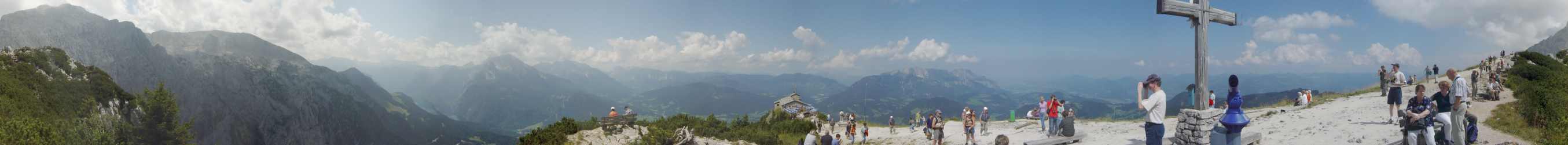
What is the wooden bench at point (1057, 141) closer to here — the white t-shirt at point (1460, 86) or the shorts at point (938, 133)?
the shorts at point (938, 133)

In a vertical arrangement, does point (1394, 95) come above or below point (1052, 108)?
above

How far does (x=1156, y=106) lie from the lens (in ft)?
27.4

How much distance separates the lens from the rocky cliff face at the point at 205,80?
111750 mm

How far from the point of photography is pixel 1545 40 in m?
132

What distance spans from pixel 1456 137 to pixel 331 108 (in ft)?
704

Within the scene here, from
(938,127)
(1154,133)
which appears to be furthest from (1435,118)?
(938,127)

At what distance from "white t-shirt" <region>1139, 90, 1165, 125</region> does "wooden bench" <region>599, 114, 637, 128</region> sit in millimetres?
23850

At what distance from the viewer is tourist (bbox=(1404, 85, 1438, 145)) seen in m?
→ 8.12

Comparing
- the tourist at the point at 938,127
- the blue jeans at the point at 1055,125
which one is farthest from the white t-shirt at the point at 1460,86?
the tourist at the point at 938,127

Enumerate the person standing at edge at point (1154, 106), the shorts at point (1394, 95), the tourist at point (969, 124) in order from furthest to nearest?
the tourist at point (969, 124), the shorts at point (1394, 95), the person standing at edge at point (1154, 106)

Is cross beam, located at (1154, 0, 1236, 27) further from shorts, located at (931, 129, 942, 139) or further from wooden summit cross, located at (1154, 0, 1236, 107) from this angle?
shorts, located at (931, 129, 942, 139)

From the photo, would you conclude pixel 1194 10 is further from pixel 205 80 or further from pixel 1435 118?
pixel 205 80

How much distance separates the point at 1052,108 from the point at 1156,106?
9.37 metres

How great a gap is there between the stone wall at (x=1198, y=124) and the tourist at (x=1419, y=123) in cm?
240
